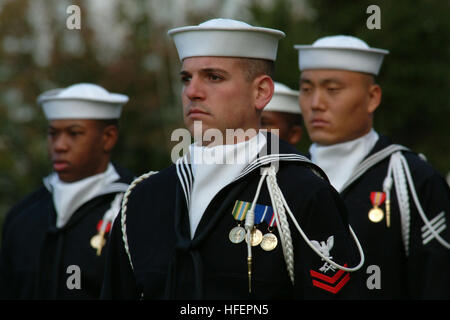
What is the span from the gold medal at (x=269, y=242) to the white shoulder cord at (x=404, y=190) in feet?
6.94

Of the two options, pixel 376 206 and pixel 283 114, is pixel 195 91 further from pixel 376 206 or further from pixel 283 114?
pixel 283 114

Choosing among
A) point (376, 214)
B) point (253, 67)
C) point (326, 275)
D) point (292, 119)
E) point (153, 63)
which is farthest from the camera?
point (153, 63)

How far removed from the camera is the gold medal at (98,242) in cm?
617

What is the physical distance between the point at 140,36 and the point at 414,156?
1865 centimetres

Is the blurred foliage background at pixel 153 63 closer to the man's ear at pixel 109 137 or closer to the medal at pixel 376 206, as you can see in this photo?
the man's ear at pixel 109 137

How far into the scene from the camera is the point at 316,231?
369cm

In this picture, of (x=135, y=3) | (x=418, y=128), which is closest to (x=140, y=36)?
(x=135, y=3)

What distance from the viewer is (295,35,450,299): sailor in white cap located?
213 inches

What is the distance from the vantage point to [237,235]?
3.70m

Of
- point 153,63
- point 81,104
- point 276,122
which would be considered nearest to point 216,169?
point 81,104

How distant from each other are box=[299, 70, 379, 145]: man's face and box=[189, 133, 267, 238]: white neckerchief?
6.93 feet

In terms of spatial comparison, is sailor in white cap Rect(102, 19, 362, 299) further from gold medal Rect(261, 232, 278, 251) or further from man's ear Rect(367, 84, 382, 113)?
man's ear Rect(367, 84, 382, 113)

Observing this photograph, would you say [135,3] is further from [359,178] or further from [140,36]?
[359,178]

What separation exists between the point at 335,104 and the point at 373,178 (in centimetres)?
64
